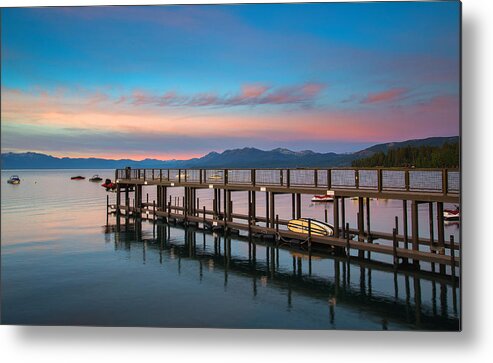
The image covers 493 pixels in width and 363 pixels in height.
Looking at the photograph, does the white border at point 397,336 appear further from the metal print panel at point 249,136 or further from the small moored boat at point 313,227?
the small moored boat at point 313,227

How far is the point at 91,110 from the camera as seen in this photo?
18078mm

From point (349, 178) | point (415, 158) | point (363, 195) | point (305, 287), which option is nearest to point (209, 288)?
point (305, 287)

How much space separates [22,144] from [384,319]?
10.5 metres

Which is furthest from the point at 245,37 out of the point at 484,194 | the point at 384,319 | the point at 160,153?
the point at 160,153

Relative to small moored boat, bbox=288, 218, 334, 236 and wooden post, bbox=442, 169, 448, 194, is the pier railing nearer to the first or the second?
wooden post, bbox=442, 169, 448, 194

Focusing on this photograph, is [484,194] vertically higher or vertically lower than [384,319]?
higher

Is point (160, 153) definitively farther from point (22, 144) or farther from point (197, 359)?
point (197, 359)

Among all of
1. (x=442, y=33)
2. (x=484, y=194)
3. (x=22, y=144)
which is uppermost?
(x=442, y=33)

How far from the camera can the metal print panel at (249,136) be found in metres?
9.07

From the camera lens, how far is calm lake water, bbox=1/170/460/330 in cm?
944

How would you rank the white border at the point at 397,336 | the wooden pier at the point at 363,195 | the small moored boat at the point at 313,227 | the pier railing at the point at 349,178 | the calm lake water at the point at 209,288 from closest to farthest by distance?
the white border at the point at 397,336
the calm lake water at the point at 209,288
the pier railing at the point at 349,178
the wooden pier at the point at 363,195
the small moored boat at the point at 313,227

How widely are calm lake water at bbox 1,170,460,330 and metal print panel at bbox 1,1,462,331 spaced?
0.07 metres

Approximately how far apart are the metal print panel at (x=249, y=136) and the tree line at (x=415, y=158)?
0.06 metres

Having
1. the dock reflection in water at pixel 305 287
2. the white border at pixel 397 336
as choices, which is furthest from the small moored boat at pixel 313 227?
the white border at pixel 397 336
